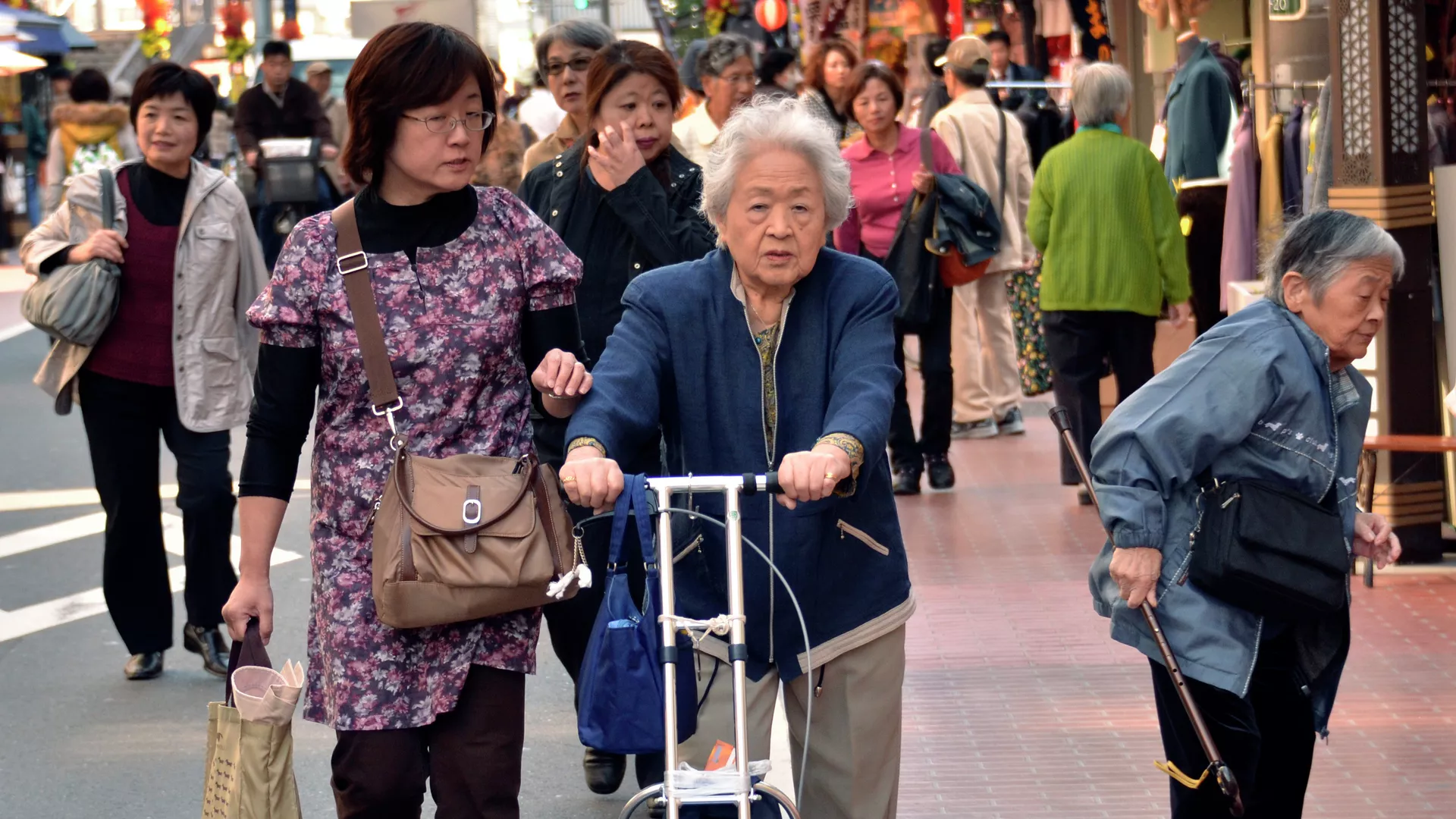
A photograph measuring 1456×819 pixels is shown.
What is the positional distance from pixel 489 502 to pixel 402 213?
0.65 m

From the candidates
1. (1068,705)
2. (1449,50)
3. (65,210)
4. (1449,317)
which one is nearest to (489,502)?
(1068,705)

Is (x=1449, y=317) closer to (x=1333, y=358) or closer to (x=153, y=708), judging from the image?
(x=1333, y=358)

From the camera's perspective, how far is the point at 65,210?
22.5ft

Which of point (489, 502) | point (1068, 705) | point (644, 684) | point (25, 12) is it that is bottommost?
point (1068, 705)

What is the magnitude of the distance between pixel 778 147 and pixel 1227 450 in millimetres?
1204

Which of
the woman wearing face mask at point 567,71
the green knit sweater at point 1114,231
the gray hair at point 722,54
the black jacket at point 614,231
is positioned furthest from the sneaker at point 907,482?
the black jacket at point 614,231

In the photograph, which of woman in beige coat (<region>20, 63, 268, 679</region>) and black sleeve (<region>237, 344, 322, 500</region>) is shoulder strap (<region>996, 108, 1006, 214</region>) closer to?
woman in beige coat (<region>20, 63, 268, 679</region>)

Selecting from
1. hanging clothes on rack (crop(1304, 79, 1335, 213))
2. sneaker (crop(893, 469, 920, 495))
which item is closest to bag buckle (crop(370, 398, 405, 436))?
hanging clothes on rack (crop(1304, 79, 1335, 213))

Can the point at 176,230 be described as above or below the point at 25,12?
below

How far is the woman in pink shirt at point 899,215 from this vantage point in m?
9.71

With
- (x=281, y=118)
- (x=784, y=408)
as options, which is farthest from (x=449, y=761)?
(x=281, y=118)

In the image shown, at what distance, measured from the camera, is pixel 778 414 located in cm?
373

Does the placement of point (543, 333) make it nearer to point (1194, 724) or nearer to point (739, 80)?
point (1194, 724)

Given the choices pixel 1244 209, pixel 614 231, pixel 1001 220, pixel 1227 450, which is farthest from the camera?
pixel 1001 220
